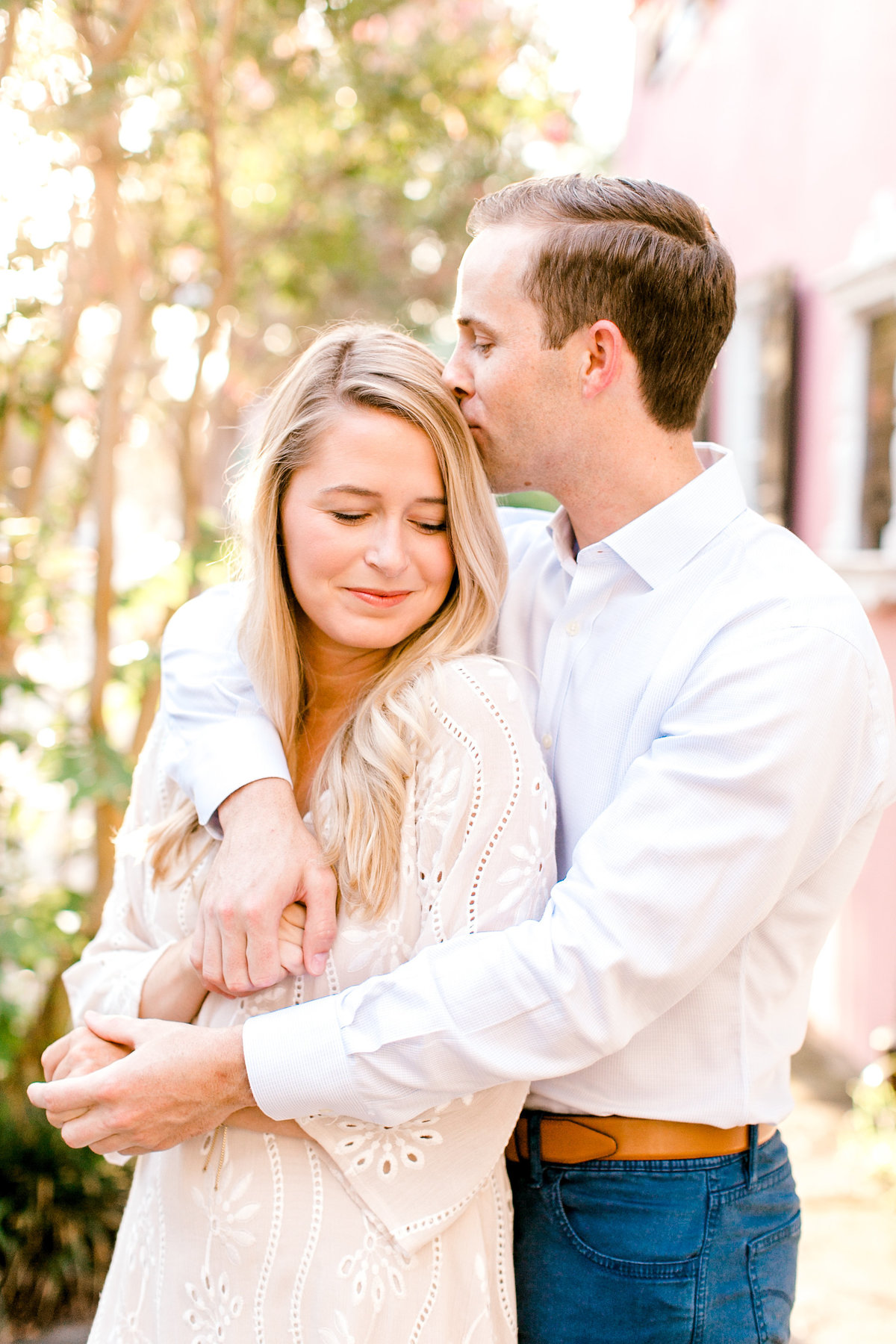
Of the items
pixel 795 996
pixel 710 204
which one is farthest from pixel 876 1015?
pixel 710 204

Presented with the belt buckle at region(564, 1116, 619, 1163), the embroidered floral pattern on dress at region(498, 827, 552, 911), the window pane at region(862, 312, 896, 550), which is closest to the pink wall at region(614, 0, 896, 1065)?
the window pane at region(862, 312, 896, 550)

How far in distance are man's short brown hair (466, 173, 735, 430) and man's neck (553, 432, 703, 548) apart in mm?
49

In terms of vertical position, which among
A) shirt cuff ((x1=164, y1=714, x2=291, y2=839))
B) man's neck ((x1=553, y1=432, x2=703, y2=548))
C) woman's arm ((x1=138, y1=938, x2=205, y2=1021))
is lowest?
woman's arm ((x1=138, y1=938, x2=205, y2=1021))

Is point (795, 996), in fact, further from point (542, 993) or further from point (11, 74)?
point (11, 74)

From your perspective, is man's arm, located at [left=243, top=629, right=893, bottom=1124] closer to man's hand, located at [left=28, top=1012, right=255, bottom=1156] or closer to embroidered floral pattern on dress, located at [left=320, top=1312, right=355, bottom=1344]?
man's hand, located at [left=28, top=1012, right=255, bottom=1156]

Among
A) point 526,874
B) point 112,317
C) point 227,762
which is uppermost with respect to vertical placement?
point 112,317

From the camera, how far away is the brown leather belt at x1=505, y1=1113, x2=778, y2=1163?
1.64m

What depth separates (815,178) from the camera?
532 centimetres

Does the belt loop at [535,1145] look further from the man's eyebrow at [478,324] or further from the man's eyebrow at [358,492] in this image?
the man's eyebrow at [478,324]

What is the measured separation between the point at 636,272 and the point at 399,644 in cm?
69

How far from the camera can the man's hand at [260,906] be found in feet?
4.98

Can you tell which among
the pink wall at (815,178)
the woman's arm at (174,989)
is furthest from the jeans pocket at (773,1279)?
the pink wall at (815,178)

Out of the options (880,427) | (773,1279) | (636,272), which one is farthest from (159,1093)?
(880,427)

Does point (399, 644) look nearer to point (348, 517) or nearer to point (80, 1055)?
point (348, 517)
